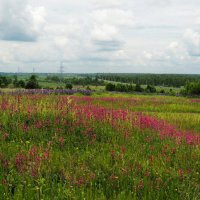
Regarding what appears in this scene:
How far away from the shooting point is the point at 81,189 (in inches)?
230

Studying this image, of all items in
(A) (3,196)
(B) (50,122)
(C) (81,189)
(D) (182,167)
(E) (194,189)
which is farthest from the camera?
(B) (50,122)

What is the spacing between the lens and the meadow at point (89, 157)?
19.6ft

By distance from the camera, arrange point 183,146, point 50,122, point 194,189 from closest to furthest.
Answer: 1. point 194,189
2. point 183,146
3. point 50,122

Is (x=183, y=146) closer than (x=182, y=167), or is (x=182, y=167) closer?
(x=182, y=167)

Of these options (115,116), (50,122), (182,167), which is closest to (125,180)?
(182,167)

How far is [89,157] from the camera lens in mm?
7609

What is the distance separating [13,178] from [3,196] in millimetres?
583

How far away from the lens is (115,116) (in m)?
12.0

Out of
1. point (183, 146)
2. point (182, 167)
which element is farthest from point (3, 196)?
point (183, 146)

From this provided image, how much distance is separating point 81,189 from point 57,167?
46.4 inches

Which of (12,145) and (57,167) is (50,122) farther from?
(57,167)

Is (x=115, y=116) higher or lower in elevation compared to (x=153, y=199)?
higher

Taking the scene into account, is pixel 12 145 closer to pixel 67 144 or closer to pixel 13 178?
pixel 67 144

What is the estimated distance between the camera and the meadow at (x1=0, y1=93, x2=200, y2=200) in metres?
5.98
